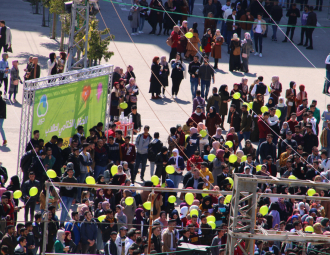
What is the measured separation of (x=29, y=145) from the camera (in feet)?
48.2

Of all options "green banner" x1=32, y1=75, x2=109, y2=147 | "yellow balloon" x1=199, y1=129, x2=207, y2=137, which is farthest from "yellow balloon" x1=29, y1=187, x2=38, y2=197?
"yellow balloon" x1=199, y1=129, x2=207, y2=137

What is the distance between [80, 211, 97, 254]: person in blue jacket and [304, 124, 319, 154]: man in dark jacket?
25.3 feet

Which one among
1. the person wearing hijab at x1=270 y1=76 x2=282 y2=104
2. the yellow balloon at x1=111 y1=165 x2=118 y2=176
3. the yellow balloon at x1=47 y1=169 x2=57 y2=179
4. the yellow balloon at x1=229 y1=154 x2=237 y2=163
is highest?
the person wearing hijab at x1=270 y1=76 x2=282 y2=104

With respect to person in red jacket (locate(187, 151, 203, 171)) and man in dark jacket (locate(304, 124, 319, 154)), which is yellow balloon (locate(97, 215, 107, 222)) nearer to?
person in red jacket (locate(187, 151, 203, 171))

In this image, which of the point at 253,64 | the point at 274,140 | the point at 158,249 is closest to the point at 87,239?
the point at 158,249

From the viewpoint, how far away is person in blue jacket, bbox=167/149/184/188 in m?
15.3

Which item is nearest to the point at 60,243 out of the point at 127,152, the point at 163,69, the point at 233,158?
the point at 127,152

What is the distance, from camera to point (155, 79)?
70.2 ft

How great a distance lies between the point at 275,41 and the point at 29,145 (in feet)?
54.5

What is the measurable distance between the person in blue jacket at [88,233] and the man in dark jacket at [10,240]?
4.77ft

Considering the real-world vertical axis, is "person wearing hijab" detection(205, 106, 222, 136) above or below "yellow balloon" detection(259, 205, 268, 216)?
above

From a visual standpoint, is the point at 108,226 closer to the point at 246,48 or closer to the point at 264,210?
the point at 264,210

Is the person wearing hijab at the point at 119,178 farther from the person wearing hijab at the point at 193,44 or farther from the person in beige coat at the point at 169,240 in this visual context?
the person wearing hijab at the point at 193,44

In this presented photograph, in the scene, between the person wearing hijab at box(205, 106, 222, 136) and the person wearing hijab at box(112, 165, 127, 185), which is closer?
the person wearing hijab at box(112, 165, 127, 185)
